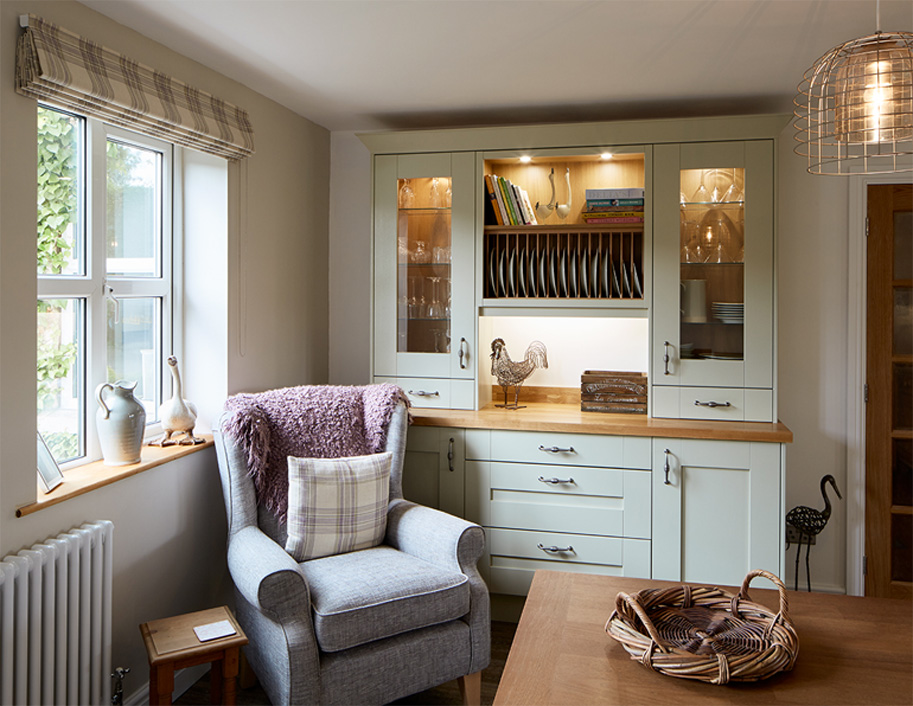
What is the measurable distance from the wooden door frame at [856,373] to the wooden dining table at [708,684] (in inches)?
84.2

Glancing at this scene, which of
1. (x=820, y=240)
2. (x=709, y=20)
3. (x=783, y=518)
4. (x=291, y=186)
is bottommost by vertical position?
(x=783, y=518)

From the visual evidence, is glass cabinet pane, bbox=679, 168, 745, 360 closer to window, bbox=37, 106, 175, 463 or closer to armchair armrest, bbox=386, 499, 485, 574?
armchair armrest, bbox=386, 499, 485, 574

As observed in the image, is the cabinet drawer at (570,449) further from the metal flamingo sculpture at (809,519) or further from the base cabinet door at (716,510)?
the metal flamingo sculpture at (809,519)

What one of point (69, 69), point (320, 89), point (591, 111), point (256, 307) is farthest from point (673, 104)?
point (69, 69)

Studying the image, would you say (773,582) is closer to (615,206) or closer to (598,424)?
(598,424)

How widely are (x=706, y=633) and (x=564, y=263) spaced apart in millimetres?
2279

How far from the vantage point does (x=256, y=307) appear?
11.0 feet

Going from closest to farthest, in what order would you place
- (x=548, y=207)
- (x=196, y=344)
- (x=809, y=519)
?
(x=196, y=344) → (x=809, y=519) → (x=548, y=207)

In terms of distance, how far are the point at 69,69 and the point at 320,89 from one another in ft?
4.08

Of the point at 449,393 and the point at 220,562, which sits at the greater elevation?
the point at 449,393

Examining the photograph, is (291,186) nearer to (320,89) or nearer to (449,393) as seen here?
(320,89)

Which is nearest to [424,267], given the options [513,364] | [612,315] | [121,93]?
[513,364]

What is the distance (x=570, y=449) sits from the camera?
3.32 metres

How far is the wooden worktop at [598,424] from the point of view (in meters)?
3.15
